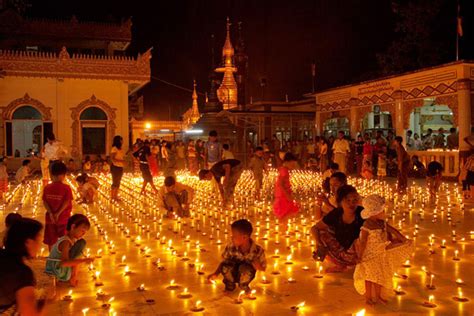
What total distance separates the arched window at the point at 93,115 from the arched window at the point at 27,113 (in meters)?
2.07

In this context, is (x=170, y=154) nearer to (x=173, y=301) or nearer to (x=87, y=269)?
(x=87, y=269)

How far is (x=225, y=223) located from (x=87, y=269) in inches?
137

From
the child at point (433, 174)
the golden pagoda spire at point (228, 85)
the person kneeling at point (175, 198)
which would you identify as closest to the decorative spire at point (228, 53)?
the golden pagoda spire at point (228, 85)

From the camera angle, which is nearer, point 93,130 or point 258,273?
point 258,273

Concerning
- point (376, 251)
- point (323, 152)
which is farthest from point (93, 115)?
point (376, 251)

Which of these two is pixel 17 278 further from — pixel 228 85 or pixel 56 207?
pixel 228 85

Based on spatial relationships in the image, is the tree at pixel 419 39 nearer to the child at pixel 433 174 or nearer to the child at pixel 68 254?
the child at pixel 433 174

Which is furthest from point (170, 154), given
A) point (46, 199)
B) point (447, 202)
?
point (46, 199)

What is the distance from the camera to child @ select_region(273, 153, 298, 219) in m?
8.38

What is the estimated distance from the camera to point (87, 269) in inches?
232

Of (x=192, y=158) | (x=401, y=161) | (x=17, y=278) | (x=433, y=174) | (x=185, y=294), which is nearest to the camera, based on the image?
(x=17, y=278)

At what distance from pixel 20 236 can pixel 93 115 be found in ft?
78.8

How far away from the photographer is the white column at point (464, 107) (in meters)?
16.1

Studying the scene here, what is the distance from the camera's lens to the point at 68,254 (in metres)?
5.10
